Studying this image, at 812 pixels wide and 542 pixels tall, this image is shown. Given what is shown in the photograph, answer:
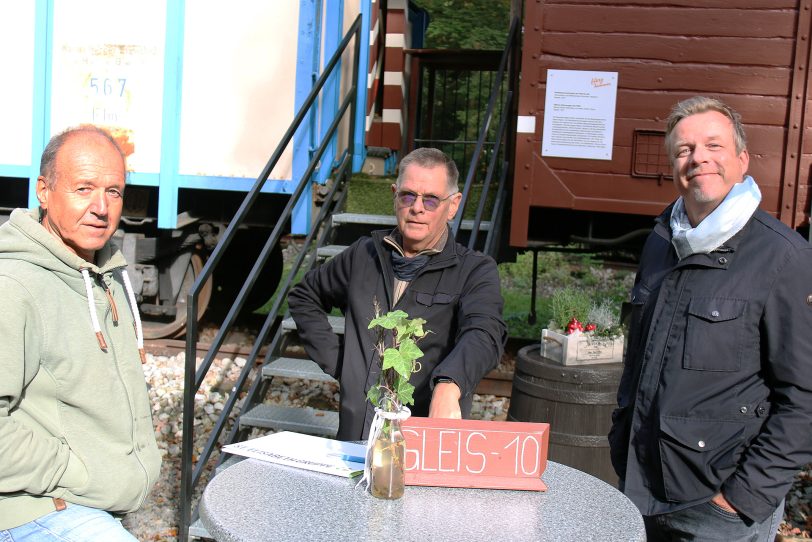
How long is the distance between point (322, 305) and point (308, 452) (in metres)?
0.89

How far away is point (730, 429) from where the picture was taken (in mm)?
2293

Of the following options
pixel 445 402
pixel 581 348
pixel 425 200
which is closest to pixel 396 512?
pixel 445 402

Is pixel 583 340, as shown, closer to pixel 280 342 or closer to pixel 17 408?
pixel 280 342

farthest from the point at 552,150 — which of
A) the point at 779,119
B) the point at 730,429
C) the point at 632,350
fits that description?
the point at 730,429

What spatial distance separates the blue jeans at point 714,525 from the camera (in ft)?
7.52

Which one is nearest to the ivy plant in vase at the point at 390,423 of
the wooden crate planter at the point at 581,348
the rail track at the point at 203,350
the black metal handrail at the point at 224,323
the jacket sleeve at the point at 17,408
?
the jacket sleeve at the point at 17,408

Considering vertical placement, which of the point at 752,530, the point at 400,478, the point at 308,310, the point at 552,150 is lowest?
the point at 752,530

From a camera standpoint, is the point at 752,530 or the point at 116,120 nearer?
the point at 752,530

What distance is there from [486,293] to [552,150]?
3482 millimetres

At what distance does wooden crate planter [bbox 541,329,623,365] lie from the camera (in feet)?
15.0

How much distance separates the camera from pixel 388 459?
200 centimetres

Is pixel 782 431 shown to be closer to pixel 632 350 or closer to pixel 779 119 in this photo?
pixel 632 350

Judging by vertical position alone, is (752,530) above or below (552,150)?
below

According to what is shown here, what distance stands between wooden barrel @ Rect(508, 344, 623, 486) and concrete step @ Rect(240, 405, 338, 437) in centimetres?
108
